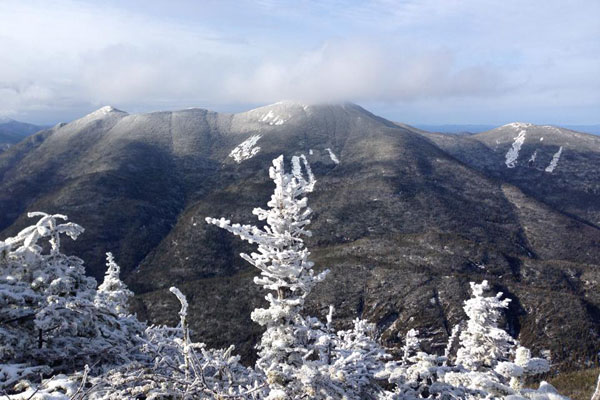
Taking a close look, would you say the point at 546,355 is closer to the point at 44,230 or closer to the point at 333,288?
the point at 333,288

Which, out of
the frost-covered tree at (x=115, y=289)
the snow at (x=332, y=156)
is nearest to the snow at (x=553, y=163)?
the snow at (x=332, y=156)

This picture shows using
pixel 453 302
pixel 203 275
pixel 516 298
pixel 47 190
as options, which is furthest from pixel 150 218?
pixel 516 298

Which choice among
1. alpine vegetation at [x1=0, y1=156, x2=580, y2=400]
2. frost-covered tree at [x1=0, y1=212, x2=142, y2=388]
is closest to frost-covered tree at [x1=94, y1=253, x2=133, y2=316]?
alpine vegetation at [x1=0, y1=156, x2=580, y2=400]

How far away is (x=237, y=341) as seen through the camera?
71.6 m

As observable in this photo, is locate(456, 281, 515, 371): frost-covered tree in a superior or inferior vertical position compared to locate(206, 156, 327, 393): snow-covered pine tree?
inferior

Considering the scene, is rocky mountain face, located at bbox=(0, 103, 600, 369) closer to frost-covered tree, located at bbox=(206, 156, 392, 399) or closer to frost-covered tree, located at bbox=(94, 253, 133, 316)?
frost-covered tree, located at bbox=(94, 253, 133, 316)

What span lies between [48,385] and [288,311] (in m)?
5.57

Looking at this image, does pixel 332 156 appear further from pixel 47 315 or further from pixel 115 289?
pixel 47 315

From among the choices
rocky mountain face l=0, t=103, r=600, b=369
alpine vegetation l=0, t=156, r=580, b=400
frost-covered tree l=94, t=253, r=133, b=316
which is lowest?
rocky mountain face l=0, t=103, r=600, b=369

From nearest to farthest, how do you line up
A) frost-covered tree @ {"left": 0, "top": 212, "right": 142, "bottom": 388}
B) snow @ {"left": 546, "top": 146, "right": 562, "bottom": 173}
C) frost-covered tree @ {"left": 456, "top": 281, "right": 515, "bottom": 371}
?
frost-covered tree @ {"left": 0, "top": 212, "right": 142, "bottom": 388} → frost-covered tree @ {"left": 456, "top": 281, "right": 515, "bottom": 371} → snow @ {"left": 546, "top": 146, "right": 562, "bottom": 173}

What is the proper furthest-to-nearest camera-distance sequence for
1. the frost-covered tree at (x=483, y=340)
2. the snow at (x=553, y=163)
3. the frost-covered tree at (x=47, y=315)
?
the snow at (x=553, y=163) → the frost-covered tree at (x=483, y=340) → the frost-covered tree at (x=47, y=315)

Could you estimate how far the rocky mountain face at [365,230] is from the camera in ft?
254

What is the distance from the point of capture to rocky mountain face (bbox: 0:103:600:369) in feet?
254

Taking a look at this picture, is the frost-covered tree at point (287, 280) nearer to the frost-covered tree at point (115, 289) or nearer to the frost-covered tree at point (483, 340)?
the frost-covered tree at point (483, 340)
